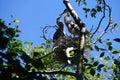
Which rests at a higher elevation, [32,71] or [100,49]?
[100,49]

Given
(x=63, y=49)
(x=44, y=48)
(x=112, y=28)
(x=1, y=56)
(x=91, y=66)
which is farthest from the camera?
(x=44, y=48)

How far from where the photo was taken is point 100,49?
19.2 ft

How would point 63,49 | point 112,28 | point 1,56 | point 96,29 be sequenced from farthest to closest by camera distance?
point 63,49 → point 112,28 → point 96,29 → point 1,56

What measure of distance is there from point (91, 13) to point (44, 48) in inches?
96.9

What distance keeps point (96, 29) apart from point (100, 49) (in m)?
1.87

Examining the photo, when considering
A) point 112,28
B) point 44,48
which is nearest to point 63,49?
point 44,48

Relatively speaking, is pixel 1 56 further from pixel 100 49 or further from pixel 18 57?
pixel 100 49

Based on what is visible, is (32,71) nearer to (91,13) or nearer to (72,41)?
(91,13)

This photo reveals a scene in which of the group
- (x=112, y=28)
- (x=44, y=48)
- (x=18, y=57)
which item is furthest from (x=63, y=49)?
(x=18, y=57)

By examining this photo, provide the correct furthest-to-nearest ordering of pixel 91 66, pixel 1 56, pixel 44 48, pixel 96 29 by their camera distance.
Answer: pixel 44 48 → pixel 96 29 → pixel 91 66 → pixel 1 56

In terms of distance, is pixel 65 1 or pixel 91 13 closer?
pixel 65 1

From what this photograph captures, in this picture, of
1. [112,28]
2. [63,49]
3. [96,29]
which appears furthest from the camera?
[63,49]

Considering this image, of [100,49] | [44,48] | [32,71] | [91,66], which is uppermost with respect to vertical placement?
[44,48]

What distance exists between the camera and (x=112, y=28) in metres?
8.54
